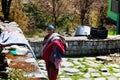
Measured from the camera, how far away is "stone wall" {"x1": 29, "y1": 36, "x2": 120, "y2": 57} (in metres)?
12.4

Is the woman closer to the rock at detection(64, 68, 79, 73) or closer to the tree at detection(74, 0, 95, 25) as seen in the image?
the rock at detection(64, 68, 79, 73)

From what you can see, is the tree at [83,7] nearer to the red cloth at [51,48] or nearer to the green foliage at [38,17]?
the green foliage at [38,17]

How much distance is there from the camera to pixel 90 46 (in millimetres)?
12625

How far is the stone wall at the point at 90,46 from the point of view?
40.7 ft

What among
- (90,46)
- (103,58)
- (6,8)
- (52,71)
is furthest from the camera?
(6,8)

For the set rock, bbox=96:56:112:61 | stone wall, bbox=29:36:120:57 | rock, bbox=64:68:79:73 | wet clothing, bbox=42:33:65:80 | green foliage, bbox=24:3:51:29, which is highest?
wet clothing, bbox=42:33:65:80

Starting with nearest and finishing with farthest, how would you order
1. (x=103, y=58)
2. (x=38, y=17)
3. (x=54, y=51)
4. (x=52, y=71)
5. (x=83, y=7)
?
1. (x=54, y=51)
2. (x=52, y=71)
3. (x=103, y=58)
4. (x=83, y=7)
5. (x=38, y=17)

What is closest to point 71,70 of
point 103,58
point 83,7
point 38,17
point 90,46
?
point 103,58

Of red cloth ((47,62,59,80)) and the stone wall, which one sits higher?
red cloth ((47,62,59,80))

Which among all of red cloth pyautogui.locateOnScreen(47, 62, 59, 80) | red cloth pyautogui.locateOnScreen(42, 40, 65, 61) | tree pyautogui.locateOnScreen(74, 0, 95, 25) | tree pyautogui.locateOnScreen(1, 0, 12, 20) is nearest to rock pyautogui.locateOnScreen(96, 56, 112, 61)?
red cloth pyautogui.locateOnScreen(47, 62, 59, 80)

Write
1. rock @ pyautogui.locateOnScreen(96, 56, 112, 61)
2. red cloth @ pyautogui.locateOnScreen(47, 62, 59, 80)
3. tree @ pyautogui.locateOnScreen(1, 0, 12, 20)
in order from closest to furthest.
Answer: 1. red cloth @ pyautogui.locateOnScreen(47, 62, 59, 80)
2. rock @ pyautogui.locateOnScreen(96, 56, 112, 61)
3. tree @ pyautogui.locateOnScreen(1, 0, 12, 20)

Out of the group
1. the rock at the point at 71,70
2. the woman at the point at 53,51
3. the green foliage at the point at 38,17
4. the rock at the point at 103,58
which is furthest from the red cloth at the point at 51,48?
the green foliage at the point at 38,17

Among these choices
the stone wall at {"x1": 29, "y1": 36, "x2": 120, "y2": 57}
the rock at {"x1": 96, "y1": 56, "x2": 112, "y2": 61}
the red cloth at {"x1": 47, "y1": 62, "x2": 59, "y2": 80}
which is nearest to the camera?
the red cloth at {"x1": 47, "y1": 62, "x2": 59, "y2": 80}

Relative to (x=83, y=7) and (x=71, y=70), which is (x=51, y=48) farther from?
(x=83, y=7)
